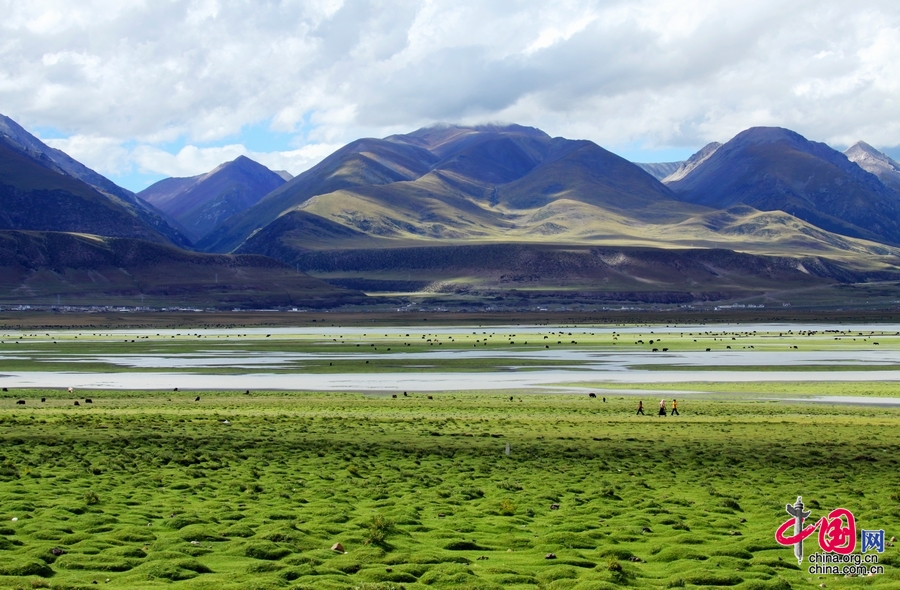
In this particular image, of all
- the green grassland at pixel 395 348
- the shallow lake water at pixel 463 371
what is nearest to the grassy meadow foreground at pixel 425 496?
the shallow lake water at pixel 463 371

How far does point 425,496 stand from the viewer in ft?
82.3

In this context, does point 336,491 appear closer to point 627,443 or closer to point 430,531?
point 430,531

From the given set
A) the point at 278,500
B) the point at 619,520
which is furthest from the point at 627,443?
the point at 278,500

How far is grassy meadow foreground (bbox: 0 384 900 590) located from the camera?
1736cm

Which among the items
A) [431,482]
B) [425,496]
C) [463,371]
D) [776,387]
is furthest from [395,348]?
[425,496]

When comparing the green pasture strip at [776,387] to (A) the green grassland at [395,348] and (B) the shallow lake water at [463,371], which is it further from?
(A) the green grassland at [395,348]

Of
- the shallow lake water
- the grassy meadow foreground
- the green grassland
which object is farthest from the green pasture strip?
the grassy meadow foreground

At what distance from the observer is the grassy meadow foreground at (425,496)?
57.0 ft

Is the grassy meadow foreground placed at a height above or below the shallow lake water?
above

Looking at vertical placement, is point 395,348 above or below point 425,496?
below

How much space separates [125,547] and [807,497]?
666 inches

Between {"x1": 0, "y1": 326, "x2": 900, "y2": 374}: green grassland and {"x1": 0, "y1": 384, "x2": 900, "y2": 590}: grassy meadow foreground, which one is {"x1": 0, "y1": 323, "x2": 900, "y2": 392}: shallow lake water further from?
{"x1": 0, "y1": 384, "x2": 900, "y2": 590}: grassy meadow foreground

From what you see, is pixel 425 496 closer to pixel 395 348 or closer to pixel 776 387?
pixel 776 387

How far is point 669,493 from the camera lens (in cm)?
2580
